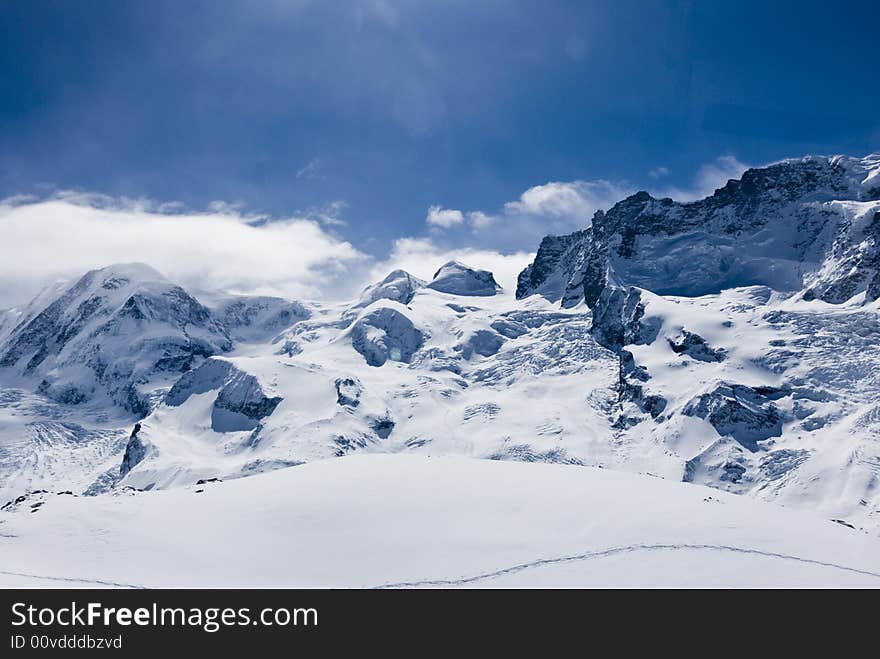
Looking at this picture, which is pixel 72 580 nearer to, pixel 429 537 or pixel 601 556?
pixel 429 537

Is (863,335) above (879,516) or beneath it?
above

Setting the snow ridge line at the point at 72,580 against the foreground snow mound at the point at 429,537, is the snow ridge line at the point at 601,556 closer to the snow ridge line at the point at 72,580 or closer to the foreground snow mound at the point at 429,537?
the foreground snow mound at the point at 429,537

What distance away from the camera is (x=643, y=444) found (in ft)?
625

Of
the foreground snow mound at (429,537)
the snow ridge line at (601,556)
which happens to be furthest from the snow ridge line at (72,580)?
the snow ridge line at (601,556)

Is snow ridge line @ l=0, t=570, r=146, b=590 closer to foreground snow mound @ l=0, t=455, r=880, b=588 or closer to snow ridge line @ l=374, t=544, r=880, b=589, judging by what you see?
foreground snow mound @ l=0, t=455, r=880, b=588

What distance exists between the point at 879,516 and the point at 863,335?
8119 centimetres

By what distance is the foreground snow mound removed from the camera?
29.5 metres

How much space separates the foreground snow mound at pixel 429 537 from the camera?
29.5 m

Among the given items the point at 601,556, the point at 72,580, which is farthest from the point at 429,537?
the point at 72,580

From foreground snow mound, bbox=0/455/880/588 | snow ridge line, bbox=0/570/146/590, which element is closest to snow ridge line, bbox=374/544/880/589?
foreground snow mound, bbox=0/455/880/588

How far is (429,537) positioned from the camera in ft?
108

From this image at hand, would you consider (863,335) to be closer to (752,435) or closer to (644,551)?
(752,435)

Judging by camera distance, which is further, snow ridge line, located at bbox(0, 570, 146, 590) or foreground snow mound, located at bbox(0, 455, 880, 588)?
foreground snow mound, located at bbox(0, 455, 880, 588)
